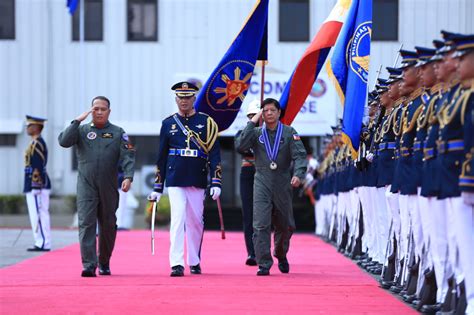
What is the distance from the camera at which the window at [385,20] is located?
29.6m

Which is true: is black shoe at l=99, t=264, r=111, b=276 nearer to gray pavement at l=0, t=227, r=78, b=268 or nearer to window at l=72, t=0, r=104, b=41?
gray pavement at l=0, t=227, r=78, b=268

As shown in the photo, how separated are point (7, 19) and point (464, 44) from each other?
23510 mm

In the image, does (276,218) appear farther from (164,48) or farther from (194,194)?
(164,48)

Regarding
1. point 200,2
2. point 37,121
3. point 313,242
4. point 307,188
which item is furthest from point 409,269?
point 200,2

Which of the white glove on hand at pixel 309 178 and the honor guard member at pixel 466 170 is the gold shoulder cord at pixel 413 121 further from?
the white glove on hand at pixel 309 178

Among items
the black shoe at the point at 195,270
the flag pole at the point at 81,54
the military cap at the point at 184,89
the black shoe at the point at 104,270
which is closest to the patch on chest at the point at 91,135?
the military cap at the point at 184,89

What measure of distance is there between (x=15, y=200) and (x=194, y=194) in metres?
17.6

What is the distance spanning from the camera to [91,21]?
3005cm

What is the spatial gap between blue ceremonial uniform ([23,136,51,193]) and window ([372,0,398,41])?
47.7 ft

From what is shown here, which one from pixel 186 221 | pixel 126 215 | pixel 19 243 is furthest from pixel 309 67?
pixel 126 215

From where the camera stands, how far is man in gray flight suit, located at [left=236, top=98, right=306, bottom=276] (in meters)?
12.9

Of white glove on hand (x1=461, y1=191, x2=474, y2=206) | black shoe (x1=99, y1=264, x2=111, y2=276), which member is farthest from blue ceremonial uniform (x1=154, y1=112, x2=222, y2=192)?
white glove on hand (x1=461, y1=191, x2=474, y2=206)

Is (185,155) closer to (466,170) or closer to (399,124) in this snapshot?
(399,124)

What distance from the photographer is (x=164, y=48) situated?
98.1ft
